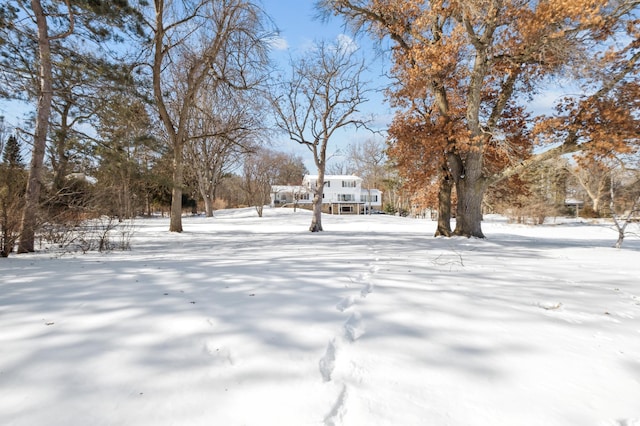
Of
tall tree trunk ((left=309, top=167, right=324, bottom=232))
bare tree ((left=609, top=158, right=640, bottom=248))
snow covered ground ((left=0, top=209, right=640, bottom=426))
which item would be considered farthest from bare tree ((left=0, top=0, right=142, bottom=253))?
bare tree ((left=609, top=158, right=640, bottom=248))

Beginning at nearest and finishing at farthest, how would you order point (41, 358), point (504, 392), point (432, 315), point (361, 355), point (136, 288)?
point (504, 392) < point (41, 358) < point (361, 355) < point (432, 315) < point (136, 288)

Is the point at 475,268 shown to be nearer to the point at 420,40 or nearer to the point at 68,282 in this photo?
the point at 68,282

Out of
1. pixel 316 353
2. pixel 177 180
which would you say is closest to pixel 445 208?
pixel 177 180

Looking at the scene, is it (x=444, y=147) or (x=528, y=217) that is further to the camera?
(x=528, y=217)

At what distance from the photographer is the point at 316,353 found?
1.74 meters

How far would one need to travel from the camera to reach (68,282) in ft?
10.5

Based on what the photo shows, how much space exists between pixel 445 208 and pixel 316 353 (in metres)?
9.86

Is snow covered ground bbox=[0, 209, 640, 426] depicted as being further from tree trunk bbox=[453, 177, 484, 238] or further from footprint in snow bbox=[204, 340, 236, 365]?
tree trunk bbox=[453, 177, 484, 238]

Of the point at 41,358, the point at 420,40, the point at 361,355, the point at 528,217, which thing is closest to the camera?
the point at 41,358

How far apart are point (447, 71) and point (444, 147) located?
7.44 feet

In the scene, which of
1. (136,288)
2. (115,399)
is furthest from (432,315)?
Result: (136,288)

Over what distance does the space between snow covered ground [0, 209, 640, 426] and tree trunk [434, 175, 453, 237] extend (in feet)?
23.1

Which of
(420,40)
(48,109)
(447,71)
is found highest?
Result: (420,40)

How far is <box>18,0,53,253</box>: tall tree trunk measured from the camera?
5.49m
